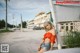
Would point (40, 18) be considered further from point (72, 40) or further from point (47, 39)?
point (72, 40)

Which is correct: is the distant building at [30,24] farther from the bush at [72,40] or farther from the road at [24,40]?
the bush at [72,40]

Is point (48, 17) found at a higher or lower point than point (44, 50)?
higher

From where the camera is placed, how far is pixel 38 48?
450 centimetres

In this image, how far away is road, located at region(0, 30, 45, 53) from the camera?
14.6ft

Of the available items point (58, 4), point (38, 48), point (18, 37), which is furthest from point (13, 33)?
point (58, 4)

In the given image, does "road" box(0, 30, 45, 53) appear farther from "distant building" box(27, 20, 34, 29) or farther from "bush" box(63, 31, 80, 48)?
"bush" box(63, 31, 80, 48)

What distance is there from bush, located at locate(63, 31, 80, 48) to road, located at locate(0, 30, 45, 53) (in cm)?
32

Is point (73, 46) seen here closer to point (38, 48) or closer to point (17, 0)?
point (38, 48)

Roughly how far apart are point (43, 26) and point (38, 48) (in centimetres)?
27

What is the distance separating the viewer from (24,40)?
4488 mm

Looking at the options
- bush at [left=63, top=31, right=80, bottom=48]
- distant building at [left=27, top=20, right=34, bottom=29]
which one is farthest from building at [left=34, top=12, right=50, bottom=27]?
bush at [left=63, top=31, right=80, bottom=48]

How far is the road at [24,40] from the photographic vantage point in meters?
4.46

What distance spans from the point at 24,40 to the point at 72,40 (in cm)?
59

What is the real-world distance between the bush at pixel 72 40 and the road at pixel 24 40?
32 centimetres
